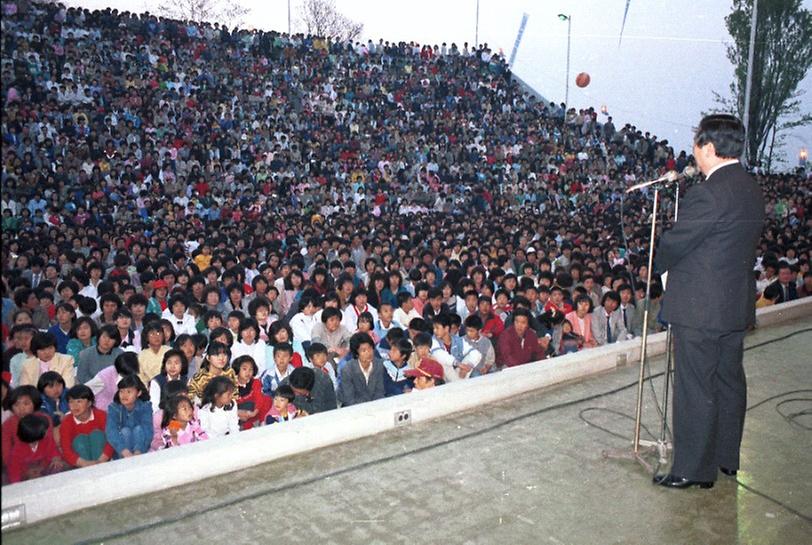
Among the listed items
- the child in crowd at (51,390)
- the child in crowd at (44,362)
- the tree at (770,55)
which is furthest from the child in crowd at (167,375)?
the tree at (770,55)

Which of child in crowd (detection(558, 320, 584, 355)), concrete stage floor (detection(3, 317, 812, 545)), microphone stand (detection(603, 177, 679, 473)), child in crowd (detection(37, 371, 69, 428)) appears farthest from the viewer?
child in crowd (detection(558, 320, 584, 355))

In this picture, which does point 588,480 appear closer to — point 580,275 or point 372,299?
point 372,299

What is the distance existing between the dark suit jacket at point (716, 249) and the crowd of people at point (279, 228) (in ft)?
2.40

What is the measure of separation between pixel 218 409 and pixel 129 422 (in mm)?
439

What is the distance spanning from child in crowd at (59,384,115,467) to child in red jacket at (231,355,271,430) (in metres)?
0.71

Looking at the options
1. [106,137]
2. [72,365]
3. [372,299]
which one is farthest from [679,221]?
[106,137]

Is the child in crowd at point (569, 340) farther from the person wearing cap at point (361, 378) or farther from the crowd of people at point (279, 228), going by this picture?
Result: the person wearing cap at point (361, 378)

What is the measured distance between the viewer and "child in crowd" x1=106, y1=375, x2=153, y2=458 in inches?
137

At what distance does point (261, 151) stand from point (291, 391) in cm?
1258

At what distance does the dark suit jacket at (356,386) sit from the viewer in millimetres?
4293

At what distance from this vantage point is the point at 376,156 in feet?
55.4

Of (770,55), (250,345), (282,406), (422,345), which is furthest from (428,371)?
(770,55)

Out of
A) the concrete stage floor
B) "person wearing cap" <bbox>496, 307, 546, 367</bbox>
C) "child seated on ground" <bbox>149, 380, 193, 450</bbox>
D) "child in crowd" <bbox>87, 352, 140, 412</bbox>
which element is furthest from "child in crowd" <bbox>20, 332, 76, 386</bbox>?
"person wearing cap" <bbox>496, 307, 546, 367</bbox>

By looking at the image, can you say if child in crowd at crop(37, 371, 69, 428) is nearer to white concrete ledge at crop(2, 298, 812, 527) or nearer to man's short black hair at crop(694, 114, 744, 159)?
white concrete ledge at crop(2, 298, 812, 527)
